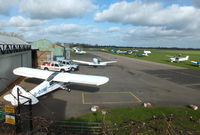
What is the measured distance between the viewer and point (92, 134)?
722cm

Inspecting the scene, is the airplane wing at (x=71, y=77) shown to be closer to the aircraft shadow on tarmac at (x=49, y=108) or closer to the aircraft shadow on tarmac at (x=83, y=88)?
the aircraft shadow on tarmac at (x=49, y=108)

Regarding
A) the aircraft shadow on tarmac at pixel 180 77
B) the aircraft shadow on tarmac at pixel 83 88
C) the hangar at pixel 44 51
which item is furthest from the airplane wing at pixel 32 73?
the aircraft shadow on tarmac at pixel 180 77

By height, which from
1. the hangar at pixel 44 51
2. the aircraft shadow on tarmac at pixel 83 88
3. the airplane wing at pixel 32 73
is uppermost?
the hangar at pixel 44 51

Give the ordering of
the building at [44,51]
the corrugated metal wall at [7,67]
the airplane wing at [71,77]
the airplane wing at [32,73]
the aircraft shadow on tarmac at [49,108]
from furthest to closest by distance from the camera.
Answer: the building at [44,51] → the airplane wing at [32,73] → the corrugated metal wall at [7,67] → the airplane wing at [71,77] → the aircraft shadow on tarmac at [49,108]

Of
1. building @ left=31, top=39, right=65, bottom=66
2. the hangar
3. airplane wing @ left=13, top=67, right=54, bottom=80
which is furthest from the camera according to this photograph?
building @ left=31, top=39, right=65, bottom=66

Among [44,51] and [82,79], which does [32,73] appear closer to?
[82,79]

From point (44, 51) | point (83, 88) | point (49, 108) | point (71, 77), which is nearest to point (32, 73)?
point (71, 77)

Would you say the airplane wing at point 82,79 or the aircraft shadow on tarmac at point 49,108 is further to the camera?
the airplane wing at point 82,79

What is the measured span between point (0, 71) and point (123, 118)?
12.6m

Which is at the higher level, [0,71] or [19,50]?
[19,50]

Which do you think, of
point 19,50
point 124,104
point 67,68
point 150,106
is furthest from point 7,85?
point 150,106

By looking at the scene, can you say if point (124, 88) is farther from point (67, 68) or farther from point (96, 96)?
point (67, 68)

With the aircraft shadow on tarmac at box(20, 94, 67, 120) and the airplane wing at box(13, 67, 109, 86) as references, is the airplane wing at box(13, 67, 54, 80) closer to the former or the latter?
the airplane wing at box(13, 67, 109, 86)

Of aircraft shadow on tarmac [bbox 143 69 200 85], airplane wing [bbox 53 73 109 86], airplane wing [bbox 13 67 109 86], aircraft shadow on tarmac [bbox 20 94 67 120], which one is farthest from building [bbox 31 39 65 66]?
aircraft shadow on tarmac [bbox 143 69 200 85]
